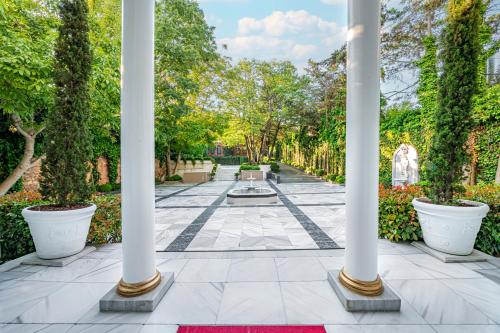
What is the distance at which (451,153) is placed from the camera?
12.4 feet

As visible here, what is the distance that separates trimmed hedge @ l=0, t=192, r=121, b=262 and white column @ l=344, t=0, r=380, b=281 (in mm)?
4225

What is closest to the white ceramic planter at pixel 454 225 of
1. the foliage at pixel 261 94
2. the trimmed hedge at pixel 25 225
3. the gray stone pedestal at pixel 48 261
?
the trimmed hedge at pixel 25 225

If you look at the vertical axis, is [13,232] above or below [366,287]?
above

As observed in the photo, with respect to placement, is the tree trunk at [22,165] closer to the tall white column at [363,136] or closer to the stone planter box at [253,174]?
the tall white column at [363,136]

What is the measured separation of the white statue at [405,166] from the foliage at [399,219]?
6.19 metres

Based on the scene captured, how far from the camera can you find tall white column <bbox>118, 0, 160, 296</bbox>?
2.49m

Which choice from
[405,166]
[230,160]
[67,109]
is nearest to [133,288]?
[67,109]

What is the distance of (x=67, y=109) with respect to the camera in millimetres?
3826

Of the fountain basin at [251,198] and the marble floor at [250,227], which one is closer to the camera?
the marble floor at [250,227]

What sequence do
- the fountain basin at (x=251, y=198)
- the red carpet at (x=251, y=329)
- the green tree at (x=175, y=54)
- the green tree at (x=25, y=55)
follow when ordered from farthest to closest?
1. the green tree at (x=175, y=54)
2. the fountain basin at (x=251, y=198)
3. the green tree at (x=25, y=55)
4. the red carpet at (x=251, y=329)

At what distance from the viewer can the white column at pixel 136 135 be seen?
8.17 feet

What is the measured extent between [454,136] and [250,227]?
4.21 m

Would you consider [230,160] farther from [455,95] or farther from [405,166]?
[455,95]

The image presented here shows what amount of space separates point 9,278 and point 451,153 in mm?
6740
